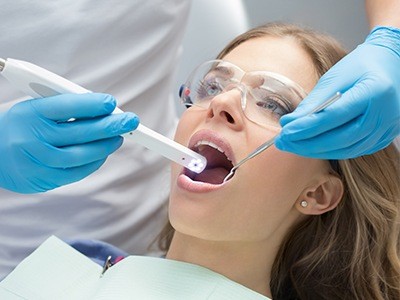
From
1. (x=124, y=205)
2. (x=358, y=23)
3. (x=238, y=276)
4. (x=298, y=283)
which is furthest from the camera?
(x=358, y=23)

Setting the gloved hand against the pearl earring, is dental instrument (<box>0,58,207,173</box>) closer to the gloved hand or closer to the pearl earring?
the gloved hand

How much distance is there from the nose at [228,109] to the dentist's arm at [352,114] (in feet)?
0.60

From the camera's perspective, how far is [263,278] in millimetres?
1845

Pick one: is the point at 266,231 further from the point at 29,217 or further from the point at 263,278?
the point at 29,217

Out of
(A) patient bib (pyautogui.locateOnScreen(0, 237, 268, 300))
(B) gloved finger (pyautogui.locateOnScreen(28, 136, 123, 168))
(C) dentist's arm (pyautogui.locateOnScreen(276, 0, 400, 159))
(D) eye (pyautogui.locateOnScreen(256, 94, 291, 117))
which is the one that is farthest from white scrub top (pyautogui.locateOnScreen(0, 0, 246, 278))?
(C) dentist's arm (pyautogui.locateOnScreen(276, 0, 400, 159))

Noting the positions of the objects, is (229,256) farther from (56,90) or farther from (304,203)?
(56,90)

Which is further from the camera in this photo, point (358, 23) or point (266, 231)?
point (358, 23)

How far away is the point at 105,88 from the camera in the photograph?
2111mm

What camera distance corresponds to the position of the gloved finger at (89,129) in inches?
61.1

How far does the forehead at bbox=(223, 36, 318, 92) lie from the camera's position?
177 centimetres

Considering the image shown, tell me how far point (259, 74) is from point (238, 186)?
267 millimetres

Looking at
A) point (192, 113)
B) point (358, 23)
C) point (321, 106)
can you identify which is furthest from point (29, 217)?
point (358, 23)

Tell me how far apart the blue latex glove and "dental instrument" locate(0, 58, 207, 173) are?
0.75 feet

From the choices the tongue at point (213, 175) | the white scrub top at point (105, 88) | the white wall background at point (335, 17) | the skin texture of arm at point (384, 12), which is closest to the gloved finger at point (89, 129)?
the tongue at point (213, 175)
